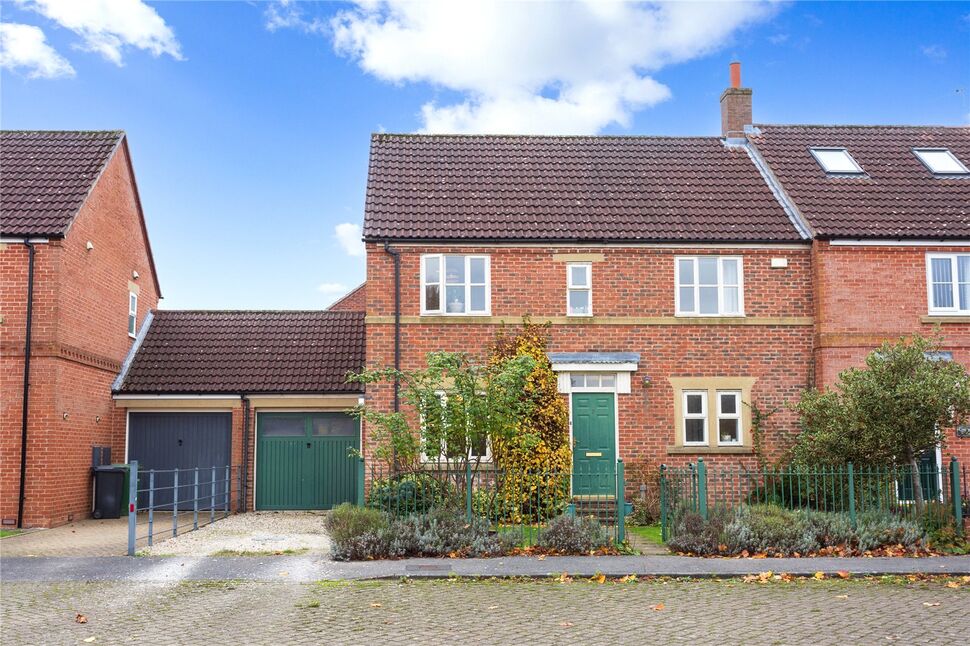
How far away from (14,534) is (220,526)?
372 centimetres

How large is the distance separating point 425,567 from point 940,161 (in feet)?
57.9

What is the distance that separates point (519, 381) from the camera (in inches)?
611

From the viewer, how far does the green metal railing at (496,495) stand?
48.8ft

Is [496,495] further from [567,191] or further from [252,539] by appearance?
[567,191]

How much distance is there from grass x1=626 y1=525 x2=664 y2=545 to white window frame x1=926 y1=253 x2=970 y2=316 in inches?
311

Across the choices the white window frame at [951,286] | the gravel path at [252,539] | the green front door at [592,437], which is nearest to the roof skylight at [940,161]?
the white window frame at [951,286]

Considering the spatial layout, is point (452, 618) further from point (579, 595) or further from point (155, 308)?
point (155, 308)

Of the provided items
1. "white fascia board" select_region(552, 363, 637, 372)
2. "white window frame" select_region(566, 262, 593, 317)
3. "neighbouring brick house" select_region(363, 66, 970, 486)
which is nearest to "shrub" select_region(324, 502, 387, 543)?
"neighbouring brick house" select_region(363, 66, 970, 486)

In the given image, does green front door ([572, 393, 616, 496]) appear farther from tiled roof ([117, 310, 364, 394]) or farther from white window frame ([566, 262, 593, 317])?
tiled roof ([117, 310, 364, 394])

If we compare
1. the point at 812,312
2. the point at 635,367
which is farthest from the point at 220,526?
the point at 812,312

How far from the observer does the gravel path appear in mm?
14922

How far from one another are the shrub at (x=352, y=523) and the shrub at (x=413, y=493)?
419mm

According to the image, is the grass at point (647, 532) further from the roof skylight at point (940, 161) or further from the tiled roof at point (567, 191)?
the roof skylight at point (940, 161)

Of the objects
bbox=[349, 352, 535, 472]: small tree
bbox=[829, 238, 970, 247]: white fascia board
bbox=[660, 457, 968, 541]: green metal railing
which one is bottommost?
bbox=[660, 457, 968, 541]: green metal railing
